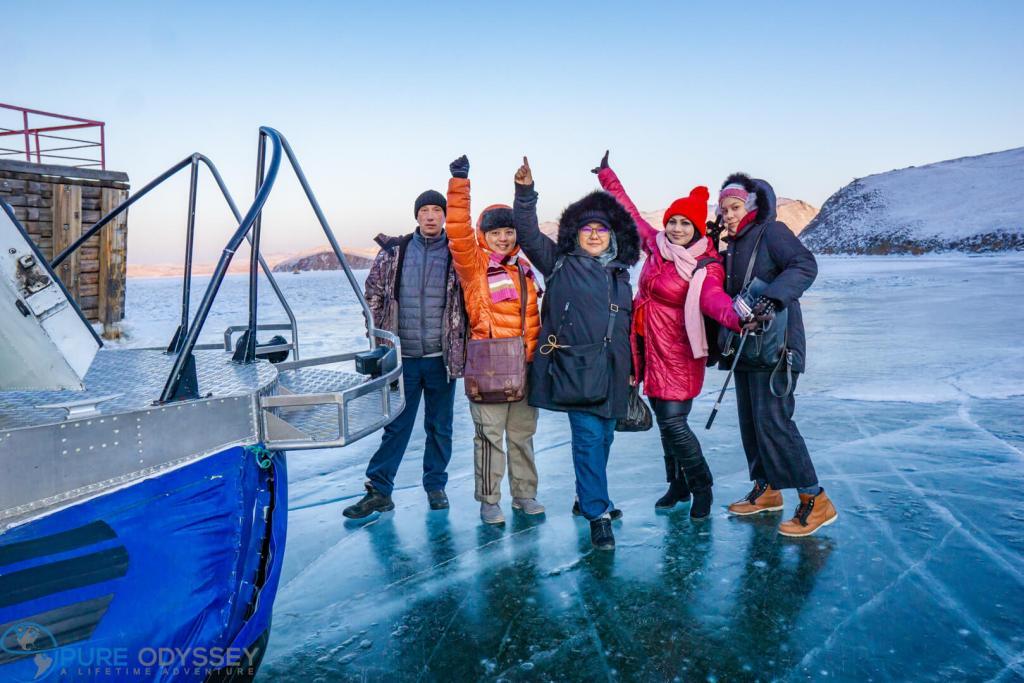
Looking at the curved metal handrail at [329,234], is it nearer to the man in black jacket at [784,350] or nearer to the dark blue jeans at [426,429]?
the dark blue jeans at [426,429]

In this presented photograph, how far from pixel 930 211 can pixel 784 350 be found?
81.4m

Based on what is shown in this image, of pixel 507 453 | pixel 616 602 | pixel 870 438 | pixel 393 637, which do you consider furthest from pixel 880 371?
pixel 393 637

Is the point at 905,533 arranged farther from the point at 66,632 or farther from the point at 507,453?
the point at 66,632

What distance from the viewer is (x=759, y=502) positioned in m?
3.81

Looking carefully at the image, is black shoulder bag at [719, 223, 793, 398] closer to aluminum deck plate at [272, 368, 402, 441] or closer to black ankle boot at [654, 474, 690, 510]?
black ankle boot at [654, 474, 690, 510]

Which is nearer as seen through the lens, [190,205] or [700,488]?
[190,205]

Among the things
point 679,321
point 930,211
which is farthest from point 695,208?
point 930,211

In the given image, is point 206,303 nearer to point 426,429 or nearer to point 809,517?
point 426,429

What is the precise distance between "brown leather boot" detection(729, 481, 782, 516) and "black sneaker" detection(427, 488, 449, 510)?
66.0 inches

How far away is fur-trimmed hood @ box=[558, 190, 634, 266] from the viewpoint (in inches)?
141

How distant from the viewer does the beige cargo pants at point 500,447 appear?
374 centimetres

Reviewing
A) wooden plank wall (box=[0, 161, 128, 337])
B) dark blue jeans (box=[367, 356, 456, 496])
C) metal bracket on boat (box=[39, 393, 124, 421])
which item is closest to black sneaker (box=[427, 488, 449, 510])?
dark blue jeans (box=[367, 356, 456, 496])

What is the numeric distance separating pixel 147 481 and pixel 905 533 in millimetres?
3483

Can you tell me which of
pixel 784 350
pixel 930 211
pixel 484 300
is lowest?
pixel 784 350
